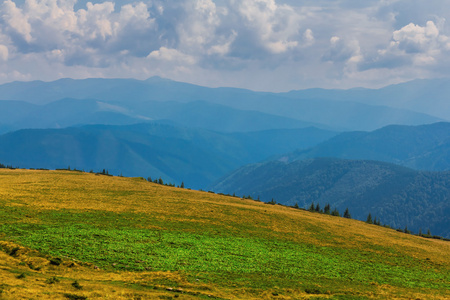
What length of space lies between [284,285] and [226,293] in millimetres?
7556

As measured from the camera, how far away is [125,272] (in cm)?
3394

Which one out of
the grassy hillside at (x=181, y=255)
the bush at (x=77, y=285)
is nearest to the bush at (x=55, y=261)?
the grassy hillside at (x=181, y=255)

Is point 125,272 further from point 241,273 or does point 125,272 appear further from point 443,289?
point 443,289

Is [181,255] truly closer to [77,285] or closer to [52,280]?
[77,285]

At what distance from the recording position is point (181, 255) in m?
42.2

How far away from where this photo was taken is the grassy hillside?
3038 centimetres

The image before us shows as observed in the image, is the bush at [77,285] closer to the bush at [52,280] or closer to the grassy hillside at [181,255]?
the grassy hillside at [181,255]

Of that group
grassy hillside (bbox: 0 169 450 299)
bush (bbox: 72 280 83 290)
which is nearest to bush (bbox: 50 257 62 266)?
grassy hillside (bbox: 0 169 450 299)

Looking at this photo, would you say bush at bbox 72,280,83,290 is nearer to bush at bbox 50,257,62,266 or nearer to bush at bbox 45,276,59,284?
bush at bbox 45,276,59,284

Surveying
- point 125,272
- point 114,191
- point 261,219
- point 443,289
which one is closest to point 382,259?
point 443,289

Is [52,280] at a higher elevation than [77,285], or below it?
higher

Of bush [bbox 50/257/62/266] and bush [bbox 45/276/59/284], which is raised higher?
bush [bbox 50/257/62/266]

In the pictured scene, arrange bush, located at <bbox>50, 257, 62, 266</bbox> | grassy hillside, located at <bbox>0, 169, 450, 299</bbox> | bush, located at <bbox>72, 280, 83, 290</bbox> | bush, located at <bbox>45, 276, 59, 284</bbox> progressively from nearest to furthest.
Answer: bush, located at <bbox>72, 280, 83, 290</bbox>
bush, located at <bbox>45, 276, 59, 284</bbox>
grassy hillside, located at <bbox>0, 169, 450, 299</bbox>
bush, located at <bbox>50, 257, 62, 266</bbox>

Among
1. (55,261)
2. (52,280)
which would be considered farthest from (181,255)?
(52,280)
